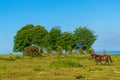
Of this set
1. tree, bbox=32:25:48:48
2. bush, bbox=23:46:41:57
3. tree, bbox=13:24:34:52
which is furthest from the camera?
tree, bbox=13:24:34:52

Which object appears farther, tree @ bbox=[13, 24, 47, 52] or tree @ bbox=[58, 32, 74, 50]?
tree @ bbox=[13, 24, 47, 52]

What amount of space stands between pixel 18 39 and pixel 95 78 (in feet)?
272

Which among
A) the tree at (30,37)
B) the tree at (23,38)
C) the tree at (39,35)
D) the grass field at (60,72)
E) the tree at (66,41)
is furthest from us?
the tree at (23,38)

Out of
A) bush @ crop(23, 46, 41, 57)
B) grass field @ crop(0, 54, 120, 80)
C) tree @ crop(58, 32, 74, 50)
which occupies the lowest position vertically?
grass field @ crop(0, 54, 120, 80)

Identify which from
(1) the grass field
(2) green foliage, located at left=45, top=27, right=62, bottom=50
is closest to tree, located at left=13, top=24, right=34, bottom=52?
(2) green foliage, located at left=45, top=27, right=62, bottom=50

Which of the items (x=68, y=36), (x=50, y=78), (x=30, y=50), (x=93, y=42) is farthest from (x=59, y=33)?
(x=50, y=78)

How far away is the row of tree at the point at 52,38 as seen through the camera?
98875mm

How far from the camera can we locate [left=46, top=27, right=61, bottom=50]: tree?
98.9m

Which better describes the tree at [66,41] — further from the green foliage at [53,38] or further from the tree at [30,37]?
the tree at [30,37]

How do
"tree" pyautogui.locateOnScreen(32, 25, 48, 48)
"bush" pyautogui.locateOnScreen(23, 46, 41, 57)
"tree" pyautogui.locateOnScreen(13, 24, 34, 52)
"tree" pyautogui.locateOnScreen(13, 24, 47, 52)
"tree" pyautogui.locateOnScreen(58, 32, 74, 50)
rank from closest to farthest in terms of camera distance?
1. "bush" pyautogui.locateOnScreen(23, 46, 41, 57)
2. "tree" pyautogui.locateOnScreen(58, 32, 74, 50)
3. "tree" pyautogui.locateOnScreen(32, 25, 48, 48)
4. "tree" pyautogui.locateOnScreen(13, 24, 47, 52)
5. "tree" pyautogui.locateOnScreen(13, 24, 34, 52)

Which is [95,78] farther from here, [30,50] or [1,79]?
[30,50]

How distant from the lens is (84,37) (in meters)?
104

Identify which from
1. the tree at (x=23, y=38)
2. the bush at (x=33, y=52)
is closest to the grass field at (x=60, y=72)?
the bush at (x=33, y=52)

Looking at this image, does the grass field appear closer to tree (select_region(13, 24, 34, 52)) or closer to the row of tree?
the row of tree
